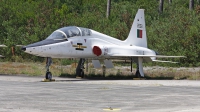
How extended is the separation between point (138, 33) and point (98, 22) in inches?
595

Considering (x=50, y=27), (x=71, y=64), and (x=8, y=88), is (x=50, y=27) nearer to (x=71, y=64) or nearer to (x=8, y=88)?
(x=71, y=64)

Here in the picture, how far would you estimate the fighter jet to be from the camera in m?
24.4

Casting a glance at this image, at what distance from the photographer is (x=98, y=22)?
4341cm

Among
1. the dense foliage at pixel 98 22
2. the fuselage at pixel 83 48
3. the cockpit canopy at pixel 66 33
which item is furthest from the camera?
the dense foliage at pixel 98 22

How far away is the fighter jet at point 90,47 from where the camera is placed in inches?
961

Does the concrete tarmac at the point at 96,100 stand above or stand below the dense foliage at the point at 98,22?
below

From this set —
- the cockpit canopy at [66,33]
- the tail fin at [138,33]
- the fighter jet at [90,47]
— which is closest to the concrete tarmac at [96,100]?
the fighter jet at [90,47]

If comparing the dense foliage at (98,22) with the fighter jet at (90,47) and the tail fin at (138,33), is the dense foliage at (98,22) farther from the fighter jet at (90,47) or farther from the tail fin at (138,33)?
the fighter jet at (90,47)

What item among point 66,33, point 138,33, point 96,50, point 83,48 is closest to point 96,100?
point 66,33

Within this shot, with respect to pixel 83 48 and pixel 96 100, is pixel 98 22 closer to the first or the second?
pixel 83 48

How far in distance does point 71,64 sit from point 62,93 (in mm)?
18694

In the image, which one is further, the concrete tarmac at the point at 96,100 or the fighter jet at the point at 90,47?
the fighter jet at the point at 90,47

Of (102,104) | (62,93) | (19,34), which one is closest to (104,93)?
(62,93)

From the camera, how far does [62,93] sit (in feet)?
56.0
